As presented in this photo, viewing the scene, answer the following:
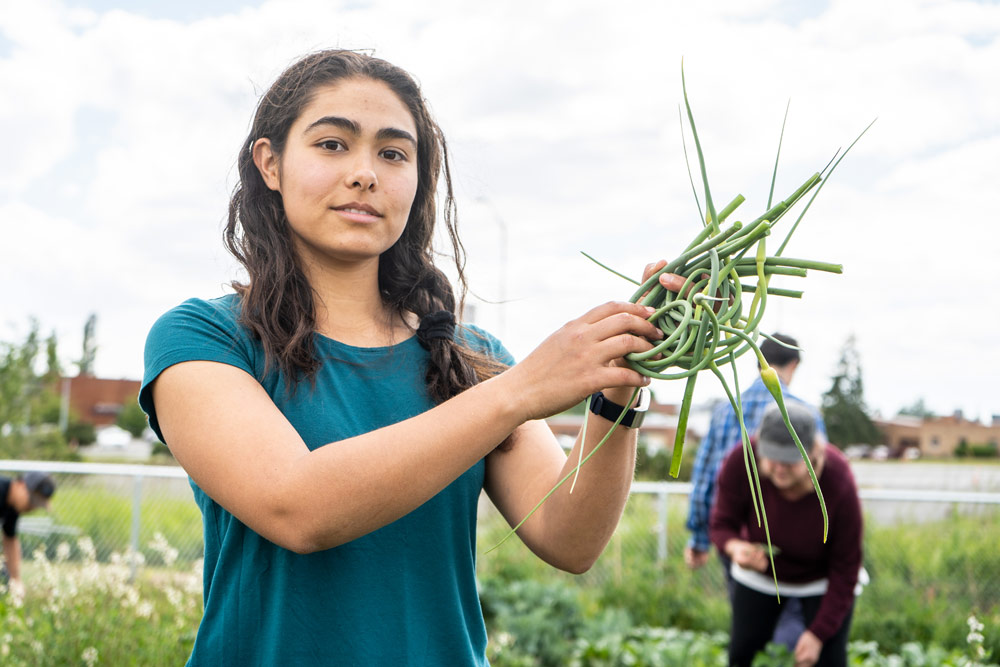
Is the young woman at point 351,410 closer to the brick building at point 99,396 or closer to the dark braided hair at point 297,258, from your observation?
the dark braided hair at point 297,258

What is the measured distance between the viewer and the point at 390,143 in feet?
4.96

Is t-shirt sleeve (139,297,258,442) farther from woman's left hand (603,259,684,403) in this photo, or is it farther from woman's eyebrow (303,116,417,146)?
woman's left hand (603,259,684,403)

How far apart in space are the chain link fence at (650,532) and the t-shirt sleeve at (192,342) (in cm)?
489

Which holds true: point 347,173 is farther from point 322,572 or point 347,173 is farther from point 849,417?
point 849,417

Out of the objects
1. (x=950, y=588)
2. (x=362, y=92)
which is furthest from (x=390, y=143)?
(x=950, y=588)

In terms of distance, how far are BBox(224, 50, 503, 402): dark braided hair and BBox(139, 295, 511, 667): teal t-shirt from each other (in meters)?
0.05

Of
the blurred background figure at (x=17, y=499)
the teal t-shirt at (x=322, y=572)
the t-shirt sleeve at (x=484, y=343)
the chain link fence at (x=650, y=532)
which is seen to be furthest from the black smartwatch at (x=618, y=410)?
the blurred background figure at (x=17, y=499)

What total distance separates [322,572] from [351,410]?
256 mm

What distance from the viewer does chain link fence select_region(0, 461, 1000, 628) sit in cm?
688

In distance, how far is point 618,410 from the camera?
1334 mm

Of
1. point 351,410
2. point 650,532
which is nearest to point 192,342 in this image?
point 351,410

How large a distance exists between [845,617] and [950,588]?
3632mm

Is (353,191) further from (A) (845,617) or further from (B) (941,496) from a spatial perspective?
(B) (941,496)

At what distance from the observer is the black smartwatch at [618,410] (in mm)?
1334
